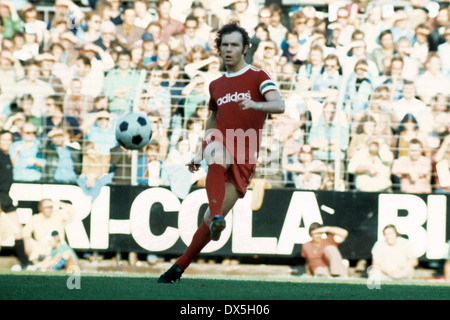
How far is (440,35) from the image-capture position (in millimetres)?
12742

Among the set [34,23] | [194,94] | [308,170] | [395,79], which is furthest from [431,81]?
[34,23]

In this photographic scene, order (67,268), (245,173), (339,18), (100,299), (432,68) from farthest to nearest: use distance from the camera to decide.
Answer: (339,18)
(432,68)
(67,268)
(245,173)
(100,299)

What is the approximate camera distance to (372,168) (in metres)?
10.8

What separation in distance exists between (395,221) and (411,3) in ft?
16.2

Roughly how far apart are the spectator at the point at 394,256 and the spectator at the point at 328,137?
53.1 inches

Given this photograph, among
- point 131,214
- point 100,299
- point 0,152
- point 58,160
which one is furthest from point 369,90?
point 100,299

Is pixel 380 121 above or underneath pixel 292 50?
underneath

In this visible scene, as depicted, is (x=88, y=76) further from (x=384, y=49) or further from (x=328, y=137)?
(x=384, y=49)

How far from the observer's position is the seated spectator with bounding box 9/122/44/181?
1083cm

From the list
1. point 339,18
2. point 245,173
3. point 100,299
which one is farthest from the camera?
point 339,18

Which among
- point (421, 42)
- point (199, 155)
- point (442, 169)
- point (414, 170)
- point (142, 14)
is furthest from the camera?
point (142, 14)

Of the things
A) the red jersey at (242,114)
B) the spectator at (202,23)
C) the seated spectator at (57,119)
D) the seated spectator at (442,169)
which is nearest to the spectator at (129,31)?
the spectator at (202,23)

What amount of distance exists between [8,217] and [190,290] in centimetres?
464

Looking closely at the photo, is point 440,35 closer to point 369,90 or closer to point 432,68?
point 432,68
